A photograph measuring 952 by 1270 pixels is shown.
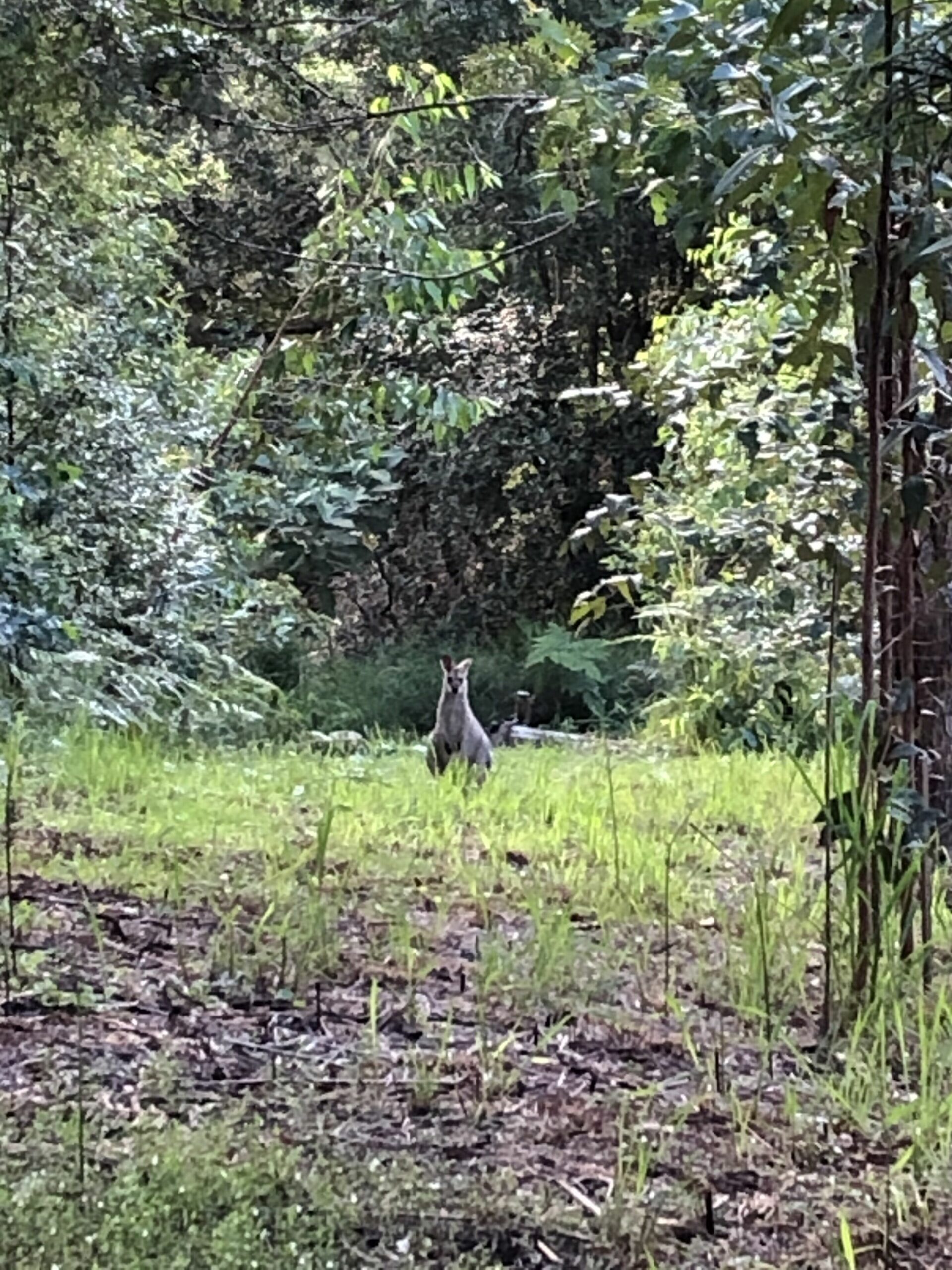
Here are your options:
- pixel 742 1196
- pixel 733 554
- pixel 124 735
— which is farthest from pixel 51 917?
pixel 124 735

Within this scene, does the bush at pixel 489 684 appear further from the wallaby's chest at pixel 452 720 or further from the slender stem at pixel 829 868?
the slender stem at pixel 829 868

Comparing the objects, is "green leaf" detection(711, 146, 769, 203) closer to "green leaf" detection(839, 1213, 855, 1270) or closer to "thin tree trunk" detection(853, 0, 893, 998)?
"thin tree trunk" detection(853, 0, 893, 998)

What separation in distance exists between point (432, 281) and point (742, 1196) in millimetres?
2387

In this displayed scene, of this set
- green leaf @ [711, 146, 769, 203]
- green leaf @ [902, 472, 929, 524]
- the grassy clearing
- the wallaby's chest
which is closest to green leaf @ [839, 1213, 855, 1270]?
the grassy clearing

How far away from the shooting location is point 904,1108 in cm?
208

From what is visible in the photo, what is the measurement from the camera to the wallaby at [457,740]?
5.91 metres

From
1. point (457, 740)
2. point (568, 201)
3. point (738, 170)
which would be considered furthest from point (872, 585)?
point (457, 740)

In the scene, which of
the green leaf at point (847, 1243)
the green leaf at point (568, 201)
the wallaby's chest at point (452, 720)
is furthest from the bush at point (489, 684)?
the green leaf at point (847, 1243)

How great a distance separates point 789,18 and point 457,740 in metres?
4.54

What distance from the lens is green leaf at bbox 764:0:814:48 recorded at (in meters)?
1.61

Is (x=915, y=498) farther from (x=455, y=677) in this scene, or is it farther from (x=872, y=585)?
(x=455, y=677)

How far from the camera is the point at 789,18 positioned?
1.62 meters

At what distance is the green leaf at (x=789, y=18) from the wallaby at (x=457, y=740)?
4.19m

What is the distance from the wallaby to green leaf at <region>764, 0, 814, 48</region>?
4.19m
